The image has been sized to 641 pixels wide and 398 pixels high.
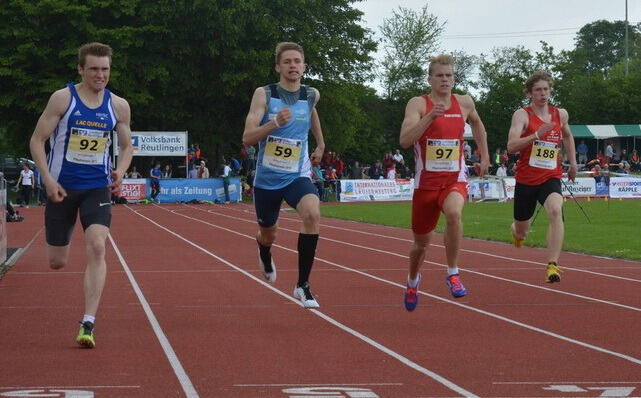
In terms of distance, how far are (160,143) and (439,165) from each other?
37159mm

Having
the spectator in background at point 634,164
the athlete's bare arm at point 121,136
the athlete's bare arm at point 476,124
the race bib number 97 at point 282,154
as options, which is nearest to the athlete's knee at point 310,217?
the race bib number 97 at point 282,154

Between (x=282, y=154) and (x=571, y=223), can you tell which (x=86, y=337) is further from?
(x=571, y=223)

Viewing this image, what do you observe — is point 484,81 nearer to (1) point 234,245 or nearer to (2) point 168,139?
(2) point 168,139

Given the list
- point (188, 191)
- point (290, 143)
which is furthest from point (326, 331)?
point (188, 191)

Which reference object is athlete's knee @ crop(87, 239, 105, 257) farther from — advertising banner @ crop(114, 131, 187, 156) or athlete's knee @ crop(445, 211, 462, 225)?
advertising banner @ crop(114, 131, 187, 156)

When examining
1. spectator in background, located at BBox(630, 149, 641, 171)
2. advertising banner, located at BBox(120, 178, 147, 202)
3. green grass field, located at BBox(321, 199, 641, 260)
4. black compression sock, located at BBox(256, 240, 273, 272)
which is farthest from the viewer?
spectator in background, located at BBox(630, 149, 641, 171)

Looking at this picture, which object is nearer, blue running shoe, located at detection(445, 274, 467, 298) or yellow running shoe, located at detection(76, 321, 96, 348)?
yellow running shoe, located at detection(76, 321, 96, 348)

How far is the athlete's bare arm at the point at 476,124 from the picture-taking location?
10.2 meters

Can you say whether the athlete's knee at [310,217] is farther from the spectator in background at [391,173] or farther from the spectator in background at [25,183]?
the spectator in background at [391,173]

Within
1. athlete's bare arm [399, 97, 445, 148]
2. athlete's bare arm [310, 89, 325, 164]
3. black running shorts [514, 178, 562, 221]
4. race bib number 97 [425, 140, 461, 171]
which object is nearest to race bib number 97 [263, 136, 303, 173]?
athlete's bare arm [310, 89, 325, 164]

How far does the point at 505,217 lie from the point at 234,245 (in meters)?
11.5

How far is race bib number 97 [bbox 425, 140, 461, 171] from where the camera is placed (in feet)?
32.8

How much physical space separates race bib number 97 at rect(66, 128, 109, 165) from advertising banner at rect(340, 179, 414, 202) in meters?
36.3

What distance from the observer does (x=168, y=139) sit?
46562mm
